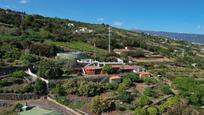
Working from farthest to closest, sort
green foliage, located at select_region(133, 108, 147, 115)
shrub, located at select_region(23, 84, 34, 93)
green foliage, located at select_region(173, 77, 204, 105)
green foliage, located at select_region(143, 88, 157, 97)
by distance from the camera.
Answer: green foliage, located at select_region(173, 77, 204, 105), green foliage, located at select_region(143, 88, 157, 97), shrub, located at select_region(23, 84, 34, 93), green foliage, located at select_region(133, 108, 147, 115)

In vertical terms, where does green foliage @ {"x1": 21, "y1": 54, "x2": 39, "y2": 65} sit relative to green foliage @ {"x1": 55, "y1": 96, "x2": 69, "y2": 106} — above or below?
above

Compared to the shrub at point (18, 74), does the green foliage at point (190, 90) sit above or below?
below

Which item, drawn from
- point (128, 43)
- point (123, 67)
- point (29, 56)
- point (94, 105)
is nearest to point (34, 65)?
point (29, 56)

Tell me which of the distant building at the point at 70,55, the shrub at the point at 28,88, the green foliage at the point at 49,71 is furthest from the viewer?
the distant building at the point at 70,55

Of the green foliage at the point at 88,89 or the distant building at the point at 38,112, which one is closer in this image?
the distant building at the point at 38,112

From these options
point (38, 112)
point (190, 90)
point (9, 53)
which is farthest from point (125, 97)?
point (9, 53)

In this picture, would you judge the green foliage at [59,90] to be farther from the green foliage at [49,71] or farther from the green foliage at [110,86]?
the green foliage at [110,86]

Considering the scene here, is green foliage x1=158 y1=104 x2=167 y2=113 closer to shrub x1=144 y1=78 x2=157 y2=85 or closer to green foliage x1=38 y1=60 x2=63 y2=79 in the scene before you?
shrub x1=144 y1=78 x2=157 y2=85

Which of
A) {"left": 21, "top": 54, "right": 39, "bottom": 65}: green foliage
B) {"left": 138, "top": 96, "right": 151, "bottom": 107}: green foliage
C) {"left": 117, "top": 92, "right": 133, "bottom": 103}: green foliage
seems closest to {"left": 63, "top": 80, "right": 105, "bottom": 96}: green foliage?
{"left": 117, "top": 92, "right": 133, "bottom": 103}: green foliage

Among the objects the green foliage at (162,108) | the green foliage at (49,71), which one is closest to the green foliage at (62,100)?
the green foliage at (49,71)
